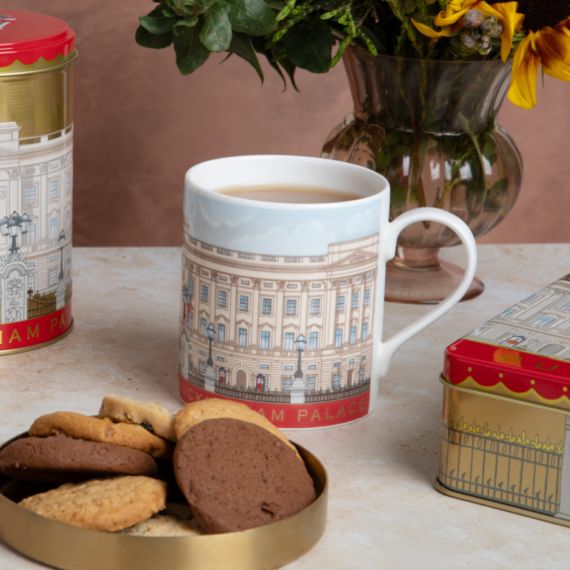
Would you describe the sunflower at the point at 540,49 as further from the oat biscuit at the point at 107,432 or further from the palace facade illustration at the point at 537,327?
the oat biscuit at the point at 107,432

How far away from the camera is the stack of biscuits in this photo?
1.96 ft

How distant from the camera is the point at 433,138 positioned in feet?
3.12

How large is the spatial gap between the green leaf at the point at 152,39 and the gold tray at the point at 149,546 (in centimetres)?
39

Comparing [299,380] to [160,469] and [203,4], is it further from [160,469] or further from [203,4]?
[203,4]

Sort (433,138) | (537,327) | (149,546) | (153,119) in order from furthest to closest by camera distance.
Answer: (153,119)
(433,138)
(537,327)
(149,546)

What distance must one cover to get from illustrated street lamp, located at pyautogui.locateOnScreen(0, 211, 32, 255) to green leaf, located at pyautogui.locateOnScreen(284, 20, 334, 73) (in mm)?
220

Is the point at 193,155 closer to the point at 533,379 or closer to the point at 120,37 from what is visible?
the point at 120,37

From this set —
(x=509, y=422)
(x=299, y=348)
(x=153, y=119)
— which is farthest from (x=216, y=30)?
(x=153, y=119)

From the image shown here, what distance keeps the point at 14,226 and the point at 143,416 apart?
244mm

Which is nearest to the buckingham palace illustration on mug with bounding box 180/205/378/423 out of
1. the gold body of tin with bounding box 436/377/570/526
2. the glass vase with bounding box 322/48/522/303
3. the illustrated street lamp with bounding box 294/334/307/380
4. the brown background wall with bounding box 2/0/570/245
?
the illustrated street lamp with bounding box 294/334/307/380

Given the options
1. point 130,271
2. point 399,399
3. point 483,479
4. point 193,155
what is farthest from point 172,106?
point 483,479

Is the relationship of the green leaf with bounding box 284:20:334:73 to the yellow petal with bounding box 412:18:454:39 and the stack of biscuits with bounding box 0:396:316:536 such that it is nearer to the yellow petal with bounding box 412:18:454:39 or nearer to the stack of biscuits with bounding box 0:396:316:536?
the yellow petal with bounding box 412:18:454:39

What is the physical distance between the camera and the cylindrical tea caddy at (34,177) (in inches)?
32.0

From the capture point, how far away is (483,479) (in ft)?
2.24
